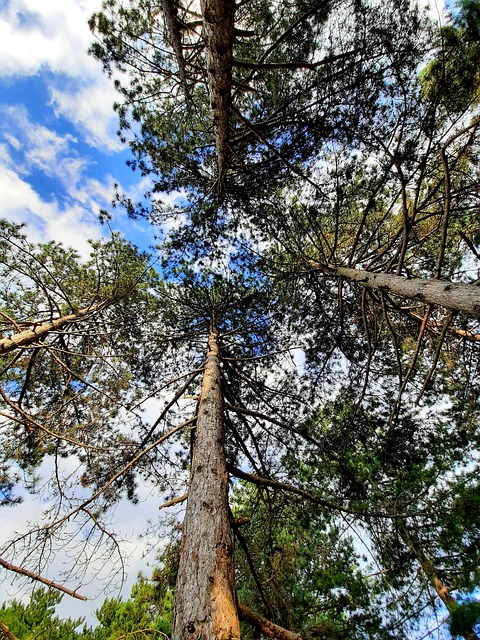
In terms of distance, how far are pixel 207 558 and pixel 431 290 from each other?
2784mm

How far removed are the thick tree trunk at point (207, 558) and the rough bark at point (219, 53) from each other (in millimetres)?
3664

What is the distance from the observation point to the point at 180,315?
21.6 feet

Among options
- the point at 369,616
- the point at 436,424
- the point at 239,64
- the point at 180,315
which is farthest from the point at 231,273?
the point at 369,616

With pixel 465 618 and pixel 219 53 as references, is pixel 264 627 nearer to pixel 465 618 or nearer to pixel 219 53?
pixel 465 618

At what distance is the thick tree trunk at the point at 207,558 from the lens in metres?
1.37

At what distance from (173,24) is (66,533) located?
552cm

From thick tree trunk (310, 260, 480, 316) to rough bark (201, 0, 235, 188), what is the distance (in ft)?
8.92

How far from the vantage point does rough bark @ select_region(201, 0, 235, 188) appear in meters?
2.84

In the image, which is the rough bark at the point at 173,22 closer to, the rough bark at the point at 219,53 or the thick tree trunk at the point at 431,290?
the rough bark at the point at 219,53

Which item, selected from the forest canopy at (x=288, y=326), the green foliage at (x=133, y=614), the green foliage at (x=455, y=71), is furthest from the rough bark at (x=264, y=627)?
the green foliage at (x=133, y=614)

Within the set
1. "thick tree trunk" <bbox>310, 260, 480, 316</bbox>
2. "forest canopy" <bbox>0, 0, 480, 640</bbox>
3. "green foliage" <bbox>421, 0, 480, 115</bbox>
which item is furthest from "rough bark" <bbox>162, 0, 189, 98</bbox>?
"thick tree trunk" <bbox>310, 260, 480, 316</bbox>

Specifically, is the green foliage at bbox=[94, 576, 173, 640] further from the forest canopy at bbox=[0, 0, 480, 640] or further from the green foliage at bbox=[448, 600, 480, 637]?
the green foliage at bbox=[448, 600, 480, 637]

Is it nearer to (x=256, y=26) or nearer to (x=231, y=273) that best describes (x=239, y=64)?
(x=256, y=26)

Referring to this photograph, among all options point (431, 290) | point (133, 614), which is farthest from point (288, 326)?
point (133, 614)
